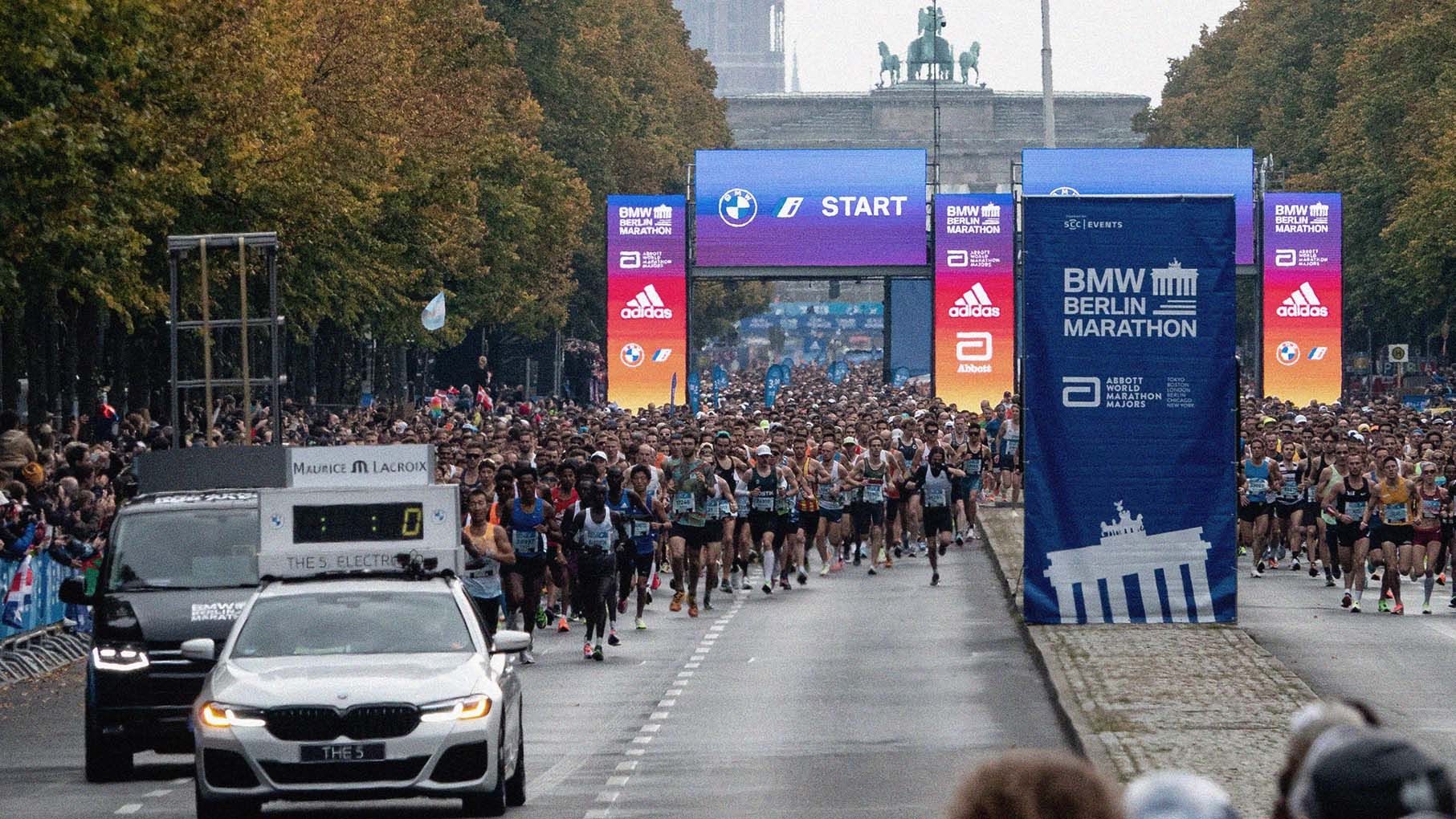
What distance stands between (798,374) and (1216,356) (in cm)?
9098

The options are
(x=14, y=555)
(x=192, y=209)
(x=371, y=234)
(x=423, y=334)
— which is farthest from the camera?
(x=423, y=334)

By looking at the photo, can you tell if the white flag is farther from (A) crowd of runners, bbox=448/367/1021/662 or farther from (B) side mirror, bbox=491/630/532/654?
(B) side mirror, bbox=491/630/532/654

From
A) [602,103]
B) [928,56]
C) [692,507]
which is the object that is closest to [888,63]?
[928,56]

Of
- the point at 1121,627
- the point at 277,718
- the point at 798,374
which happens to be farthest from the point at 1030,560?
the point at 798,374

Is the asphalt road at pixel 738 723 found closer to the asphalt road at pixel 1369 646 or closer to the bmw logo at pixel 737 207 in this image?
the asphalt road at pixel 1369 646

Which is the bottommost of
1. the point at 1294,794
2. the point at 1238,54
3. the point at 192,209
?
Answer: the point at 1294,794

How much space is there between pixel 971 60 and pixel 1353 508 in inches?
6086

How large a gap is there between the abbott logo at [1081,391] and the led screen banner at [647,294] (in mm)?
34124

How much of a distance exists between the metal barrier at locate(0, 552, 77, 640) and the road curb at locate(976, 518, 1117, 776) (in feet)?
24.8

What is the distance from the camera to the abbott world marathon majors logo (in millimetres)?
21406

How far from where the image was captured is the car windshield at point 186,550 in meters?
15.9

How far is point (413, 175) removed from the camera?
48.2m

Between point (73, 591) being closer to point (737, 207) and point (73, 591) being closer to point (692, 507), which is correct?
point (692, 507)

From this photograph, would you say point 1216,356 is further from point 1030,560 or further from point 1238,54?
point 1238,54
